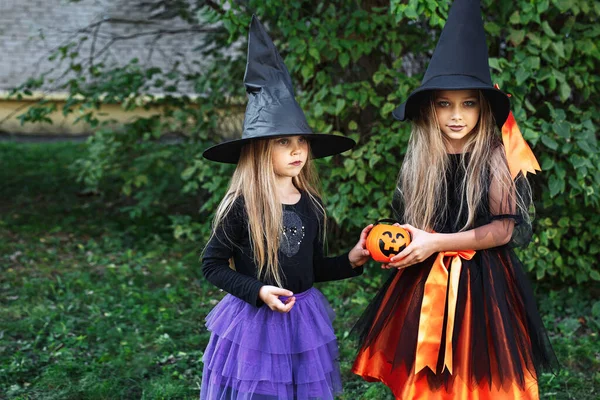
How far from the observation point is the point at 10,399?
3746 mm

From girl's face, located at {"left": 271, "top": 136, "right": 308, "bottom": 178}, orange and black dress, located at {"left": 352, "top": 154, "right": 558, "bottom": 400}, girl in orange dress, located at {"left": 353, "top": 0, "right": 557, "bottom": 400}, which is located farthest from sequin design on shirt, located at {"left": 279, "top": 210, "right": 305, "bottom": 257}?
orange and black dress, located at {"left": 352, "top": 154, "right": 558, "bottom": 400}

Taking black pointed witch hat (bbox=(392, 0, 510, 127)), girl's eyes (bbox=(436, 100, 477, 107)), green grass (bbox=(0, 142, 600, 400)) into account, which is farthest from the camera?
green grass (bbox=(0, 142, 600, 400))

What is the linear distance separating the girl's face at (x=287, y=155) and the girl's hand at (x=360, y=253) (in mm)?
408

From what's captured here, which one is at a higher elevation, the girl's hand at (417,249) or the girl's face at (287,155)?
the girl's face at (287,155)

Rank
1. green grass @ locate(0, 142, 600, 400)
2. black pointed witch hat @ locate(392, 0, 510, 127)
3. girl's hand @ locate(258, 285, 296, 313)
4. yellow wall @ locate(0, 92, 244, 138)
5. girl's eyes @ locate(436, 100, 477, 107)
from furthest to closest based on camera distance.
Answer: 1. yellow wall @ locate(0, 92, 244, 138)
2. green grass @ locate(0, 142, 600, 400)
3. girl's eyes @ locate(436, 100, 477, 107)
4. black pointed witch hat @ locate(392, 0, 510, 127)
5. girl's hand @ locate(258, 285, 296, 313)

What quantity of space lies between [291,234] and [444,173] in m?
0.64

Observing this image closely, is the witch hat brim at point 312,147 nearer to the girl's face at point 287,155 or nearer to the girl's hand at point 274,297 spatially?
the girl's face at point 287,155

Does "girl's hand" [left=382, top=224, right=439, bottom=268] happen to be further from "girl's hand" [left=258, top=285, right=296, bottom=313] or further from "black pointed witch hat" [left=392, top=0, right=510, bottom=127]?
"black pointed witch hat" [left=392, top=0, right=510, bottom=127]

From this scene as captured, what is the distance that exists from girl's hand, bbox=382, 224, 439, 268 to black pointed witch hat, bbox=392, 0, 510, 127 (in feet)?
1.78

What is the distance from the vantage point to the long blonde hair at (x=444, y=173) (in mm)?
2777

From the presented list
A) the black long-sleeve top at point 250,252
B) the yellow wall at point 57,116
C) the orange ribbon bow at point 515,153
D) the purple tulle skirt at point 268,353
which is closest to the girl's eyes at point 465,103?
the orange ribbon bow at point 515,153

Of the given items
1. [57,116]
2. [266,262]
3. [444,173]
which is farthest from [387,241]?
[57,116]

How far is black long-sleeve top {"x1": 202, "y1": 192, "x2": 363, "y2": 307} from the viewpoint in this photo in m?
2.73

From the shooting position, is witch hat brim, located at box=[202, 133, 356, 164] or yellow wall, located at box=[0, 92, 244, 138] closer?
witch hat brim, located at box=[202, 133, 356, 164]
